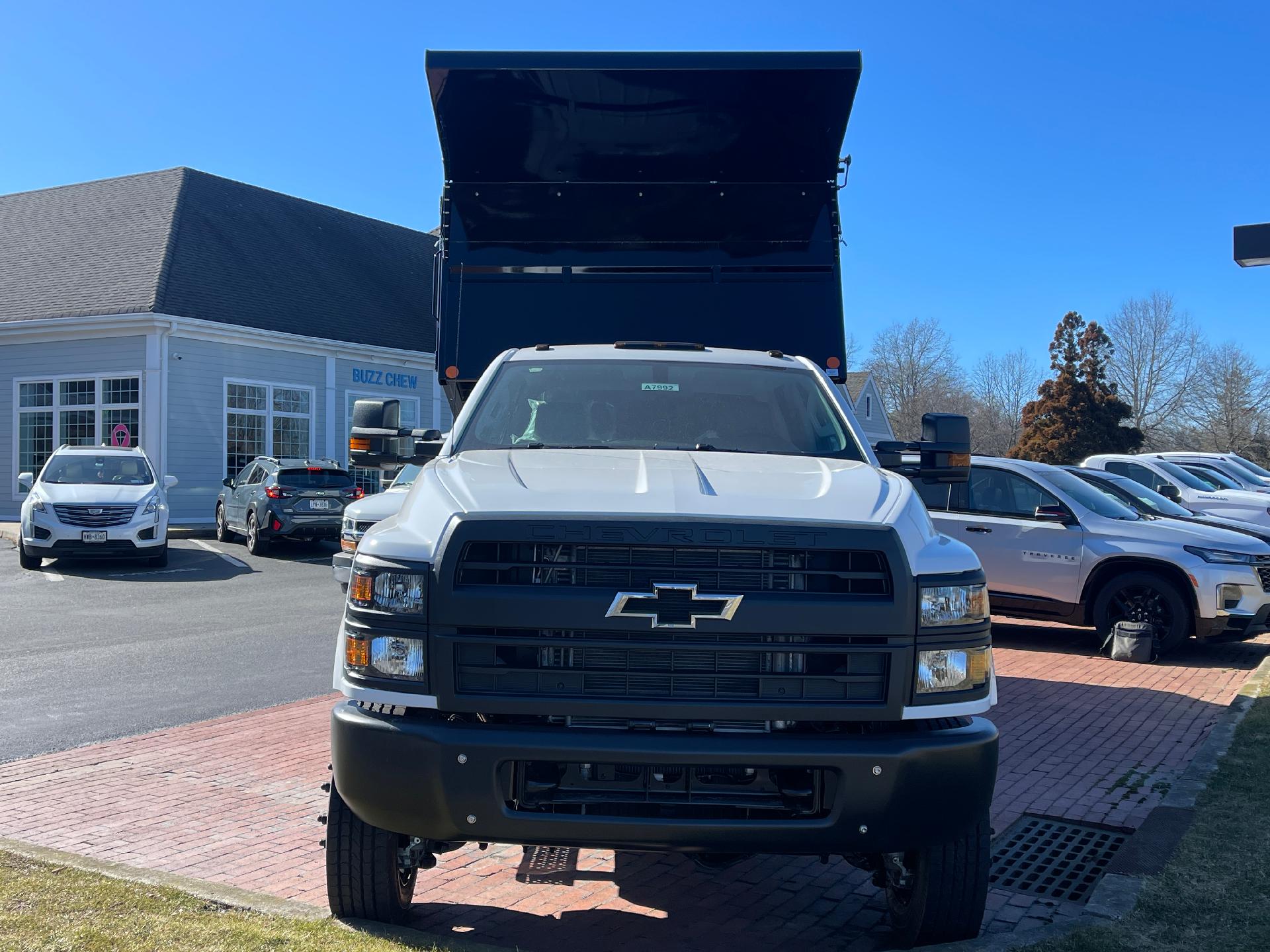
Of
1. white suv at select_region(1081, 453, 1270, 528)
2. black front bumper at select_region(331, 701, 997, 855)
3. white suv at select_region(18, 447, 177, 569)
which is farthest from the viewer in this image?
white suv at select_region(1081, 453, 1270, 528)

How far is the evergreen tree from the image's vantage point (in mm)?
48062

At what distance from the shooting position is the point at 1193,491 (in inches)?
756

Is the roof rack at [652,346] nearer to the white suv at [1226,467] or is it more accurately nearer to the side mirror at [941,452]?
the side mirror at [941,452]

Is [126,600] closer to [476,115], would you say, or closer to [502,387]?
[476,115]

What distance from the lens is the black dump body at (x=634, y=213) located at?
734cm

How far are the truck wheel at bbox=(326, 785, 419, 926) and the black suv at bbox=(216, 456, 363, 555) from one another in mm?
15027

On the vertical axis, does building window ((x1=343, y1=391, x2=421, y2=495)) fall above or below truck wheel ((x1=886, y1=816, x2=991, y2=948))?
above

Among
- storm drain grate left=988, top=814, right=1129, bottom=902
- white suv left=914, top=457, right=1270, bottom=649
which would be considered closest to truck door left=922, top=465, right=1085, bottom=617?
white suv left=914, top=457, right=1270, bottom=649

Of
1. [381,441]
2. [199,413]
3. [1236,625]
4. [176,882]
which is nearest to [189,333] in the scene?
[199,413]

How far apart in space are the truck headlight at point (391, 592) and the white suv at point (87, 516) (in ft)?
45.9

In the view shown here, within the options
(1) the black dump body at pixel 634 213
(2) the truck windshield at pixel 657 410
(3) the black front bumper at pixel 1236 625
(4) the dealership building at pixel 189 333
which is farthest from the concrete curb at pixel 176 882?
(4) the dealership building at pixel 189 333

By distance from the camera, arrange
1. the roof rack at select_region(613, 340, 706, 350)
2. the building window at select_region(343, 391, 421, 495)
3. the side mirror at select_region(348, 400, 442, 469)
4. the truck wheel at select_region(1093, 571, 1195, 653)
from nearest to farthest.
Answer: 1. the side mirror at select_region(348, 400, 442, 469)
2. the roof rack at select_region(613, 340, 706, 350)
3. the truck wheel at select_region(1093, 571, 1195, 653)
4. the building window at select_region(343, 391, 421, 495)

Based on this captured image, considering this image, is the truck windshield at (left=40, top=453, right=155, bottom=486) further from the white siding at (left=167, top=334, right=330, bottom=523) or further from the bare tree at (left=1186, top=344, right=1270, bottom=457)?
the bare tree at (left=1186, top=344, right=1270, bottom=457)

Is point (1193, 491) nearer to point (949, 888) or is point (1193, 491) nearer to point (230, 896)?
point (949, 888)
